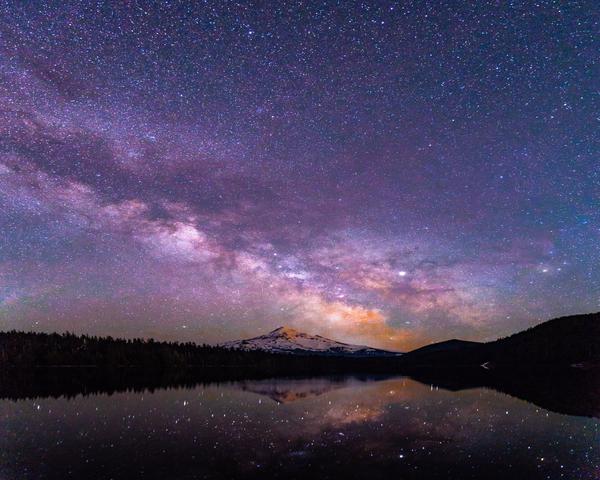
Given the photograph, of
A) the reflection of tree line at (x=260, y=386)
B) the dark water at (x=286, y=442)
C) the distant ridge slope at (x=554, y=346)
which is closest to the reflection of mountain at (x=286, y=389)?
the reflection of tree line at (x=260, y=386)

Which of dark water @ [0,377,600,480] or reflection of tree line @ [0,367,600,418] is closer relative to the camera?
dark water @ [0,377,600,480]

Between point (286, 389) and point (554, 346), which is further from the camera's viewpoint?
point (554, 346)

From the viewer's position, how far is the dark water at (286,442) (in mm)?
12055

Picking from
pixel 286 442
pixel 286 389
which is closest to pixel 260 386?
pixel 286 389

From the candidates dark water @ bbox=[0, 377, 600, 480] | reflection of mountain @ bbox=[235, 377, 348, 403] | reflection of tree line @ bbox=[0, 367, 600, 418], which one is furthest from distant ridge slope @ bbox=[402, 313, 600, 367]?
dark water @ bbox=[0, 377, 600, 480]

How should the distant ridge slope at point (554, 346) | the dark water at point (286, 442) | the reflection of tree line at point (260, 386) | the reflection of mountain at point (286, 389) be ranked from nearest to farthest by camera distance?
1. the dark water at point (286, 442)
2. the reflection of tree line at point (260, 386)
3. the reflection of mountain at point (286, 389)
4. the distant ridge slope at point (554, 346)

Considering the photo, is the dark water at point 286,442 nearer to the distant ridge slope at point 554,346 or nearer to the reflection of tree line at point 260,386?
the reflection of tree line at point 260,386

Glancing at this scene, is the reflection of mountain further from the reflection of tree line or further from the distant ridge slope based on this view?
the distant ridge slope

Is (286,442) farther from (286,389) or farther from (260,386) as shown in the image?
(260,386)

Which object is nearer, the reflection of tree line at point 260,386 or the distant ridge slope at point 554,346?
the reflection of tree line at point 260,386

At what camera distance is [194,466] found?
40.0 ft

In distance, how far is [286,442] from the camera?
15.8 metres

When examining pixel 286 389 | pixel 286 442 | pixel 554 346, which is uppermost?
pixel 554 346

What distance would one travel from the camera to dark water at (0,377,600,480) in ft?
39.5
